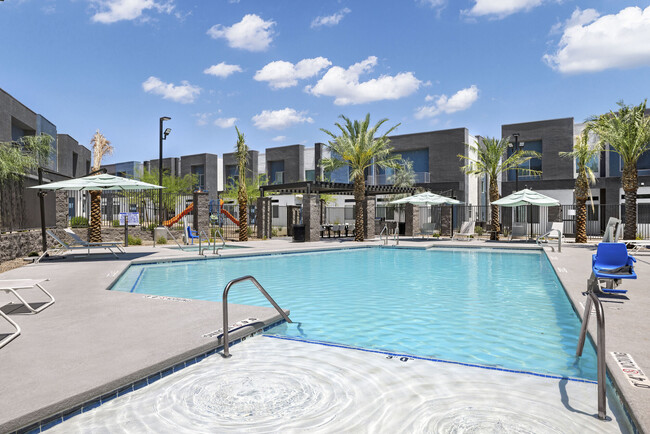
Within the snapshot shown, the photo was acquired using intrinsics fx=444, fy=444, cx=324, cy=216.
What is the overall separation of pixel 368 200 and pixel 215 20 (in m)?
12.7

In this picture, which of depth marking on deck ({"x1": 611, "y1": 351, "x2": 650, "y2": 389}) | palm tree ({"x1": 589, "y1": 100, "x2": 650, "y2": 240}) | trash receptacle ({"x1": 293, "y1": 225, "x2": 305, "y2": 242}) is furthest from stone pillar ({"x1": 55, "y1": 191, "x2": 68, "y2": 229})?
palm tree ({"x1": 589, "y1": 100, "x2": 650, "y2": 240})

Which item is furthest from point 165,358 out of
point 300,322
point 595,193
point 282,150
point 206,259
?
point 282,150

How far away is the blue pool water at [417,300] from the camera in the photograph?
5571mm

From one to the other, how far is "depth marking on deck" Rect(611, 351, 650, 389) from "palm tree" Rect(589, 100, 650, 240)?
60.7 ft

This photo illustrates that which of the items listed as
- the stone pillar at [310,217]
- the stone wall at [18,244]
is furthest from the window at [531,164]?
the stone wall at [18,244]

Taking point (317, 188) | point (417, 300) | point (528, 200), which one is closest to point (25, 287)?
point (417, 300)

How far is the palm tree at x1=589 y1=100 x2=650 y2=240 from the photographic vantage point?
63.1 feet

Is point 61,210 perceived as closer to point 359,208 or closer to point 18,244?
point 18,244

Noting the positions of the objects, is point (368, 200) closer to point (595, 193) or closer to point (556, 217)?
point (556, 217)

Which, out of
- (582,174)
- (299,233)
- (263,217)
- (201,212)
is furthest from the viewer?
(263,217)

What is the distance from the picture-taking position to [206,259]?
1527 centimetres

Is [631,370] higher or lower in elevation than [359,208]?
lower

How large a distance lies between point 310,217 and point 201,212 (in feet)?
18.6

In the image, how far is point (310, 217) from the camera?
2344 centimetres
